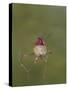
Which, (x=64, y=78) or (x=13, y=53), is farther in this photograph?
(x=64, y=78)

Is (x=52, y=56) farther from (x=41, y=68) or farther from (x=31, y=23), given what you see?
(x=31, y=23)

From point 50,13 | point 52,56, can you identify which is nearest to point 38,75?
point 52,56

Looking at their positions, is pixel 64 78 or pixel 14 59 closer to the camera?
pixel 14 59

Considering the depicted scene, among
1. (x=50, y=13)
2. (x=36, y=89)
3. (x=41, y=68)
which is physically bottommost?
(x=36, y=89)

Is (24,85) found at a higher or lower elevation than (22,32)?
lower

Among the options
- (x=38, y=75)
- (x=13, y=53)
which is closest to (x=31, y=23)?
(x=13, y=53)

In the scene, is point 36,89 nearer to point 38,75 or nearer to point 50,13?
point 38,75
